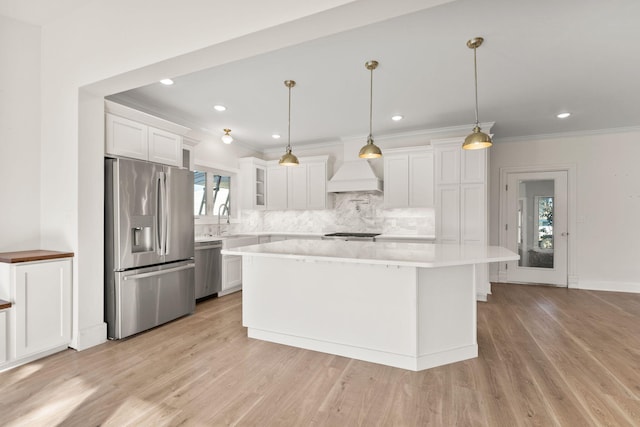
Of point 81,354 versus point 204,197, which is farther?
point 204,197

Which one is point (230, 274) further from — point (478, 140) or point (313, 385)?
point (478, 140)

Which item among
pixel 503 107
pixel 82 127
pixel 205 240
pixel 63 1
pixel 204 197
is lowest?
pixel 205 240

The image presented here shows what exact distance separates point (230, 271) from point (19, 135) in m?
2.90

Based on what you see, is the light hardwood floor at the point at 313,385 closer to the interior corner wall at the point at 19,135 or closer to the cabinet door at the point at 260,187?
the interior corner wall at the point at 19,135

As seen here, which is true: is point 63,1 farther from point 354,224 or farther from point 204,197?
point 354,224

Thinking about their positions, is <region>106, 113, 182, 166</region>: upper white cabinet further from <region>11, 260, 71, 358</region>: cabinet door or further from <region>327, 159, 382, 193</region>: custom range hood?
<region>327, 159, 382, 193</region>: custom range hood

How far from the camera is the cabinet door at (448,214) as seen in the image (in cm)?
468

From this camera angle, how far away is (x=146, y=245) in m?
3.26

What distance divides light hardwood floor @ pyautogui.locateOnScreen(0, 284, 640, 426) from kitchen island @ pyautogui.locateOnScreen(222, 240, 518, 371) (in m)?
0.11

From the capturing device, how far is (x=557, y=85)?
11.1 feet

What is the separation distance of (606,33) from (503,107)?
1.63 metres

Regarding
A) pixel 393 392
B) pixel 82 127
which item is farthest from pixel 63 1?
pixel 393 392

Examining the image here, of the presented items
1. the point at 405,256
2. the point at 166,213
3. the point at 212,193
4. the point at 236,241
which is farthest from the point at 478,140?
the point at 212,193

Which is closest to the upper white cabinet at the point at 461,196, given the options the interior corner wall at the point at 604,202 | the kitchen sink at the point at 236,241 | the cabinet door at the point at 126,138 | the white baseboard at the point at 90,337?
the interior corner wall at the point at 604,202
